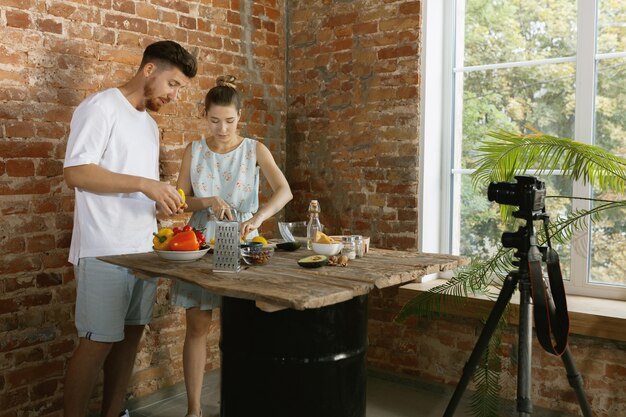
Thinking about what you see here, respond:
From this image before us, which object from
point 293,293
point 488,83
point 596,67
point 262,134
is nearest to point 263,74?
point 262,134

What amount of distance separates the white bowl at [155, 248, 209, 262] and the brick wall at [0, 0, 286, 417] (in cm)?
89

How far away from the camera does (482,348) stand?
260 cm

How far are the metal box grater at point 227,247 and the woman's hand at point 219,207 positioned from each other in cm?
45

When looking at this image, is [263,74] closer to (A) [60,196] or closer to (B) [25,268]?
(A) [60,196]

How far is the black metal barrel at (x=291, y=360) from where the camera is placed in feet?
7.69

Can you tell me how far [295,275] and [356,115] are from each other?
6.68 feet

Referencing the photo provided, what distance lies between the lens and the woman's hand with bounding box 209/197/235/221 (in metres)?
2.88

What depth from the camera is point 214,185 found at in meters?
3.30

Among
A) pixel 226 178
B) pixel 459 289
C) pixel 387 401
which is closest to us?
pixel 226 178

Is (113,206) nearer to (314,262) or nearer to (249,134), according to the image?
(314,262)

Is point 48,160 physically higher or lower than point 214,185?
higher

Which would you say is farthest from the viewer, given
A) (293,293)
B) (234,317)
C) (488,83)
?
(488,83)

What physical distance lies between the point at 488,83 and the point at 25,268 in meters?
2.77

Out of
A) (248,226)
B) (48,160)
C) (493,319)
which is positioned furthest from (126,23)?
(493,319)
